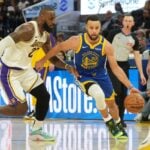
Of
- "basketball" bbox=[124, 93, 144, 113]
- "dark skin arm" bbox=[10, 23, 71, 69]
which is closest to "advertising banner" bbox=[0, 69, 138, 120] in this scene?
"basketball" bbox=[124, 93, 144, 113]

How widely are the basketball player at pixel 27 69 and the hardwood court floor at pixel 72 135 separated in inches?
14.8

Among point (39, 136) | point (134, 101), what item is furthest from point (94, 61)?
point (39, 136)

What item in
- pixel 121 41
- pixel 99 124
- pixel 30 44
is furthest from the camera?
pixel 99 124

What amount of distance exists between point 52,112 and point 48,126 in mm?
1794

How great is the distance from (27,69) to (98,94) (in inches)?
40.3

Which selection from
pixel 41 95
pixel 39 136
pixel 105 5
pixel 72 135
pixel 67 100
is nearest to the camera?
pixel 41 95

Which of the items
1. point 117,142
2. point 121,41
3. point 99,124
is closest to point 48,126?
point 99,124

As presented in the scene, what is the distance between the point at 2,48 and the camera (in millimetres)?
7754

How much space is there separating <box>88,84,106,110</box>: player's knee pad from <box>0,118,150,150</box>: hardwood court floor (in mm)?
486

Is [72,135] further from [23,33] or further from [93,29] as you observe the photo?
[23,33]

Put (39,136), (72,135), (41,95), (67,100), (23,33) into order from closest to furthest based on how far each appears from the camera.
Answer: (23,33) < (41,95) < (39,136) < (72,135) < (67,100)

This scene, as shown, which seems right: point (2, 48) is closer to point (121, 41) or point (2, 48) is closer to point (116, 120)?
point (116, 120)

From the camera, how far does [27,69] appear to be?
337 inches

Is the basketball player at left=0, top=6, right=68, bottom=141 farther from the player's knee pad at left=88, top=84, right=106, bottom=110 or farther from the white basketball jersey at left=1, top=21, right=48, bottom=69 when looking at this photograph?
the player's knee pad at left=88, top=84, right=106, bottom=110
